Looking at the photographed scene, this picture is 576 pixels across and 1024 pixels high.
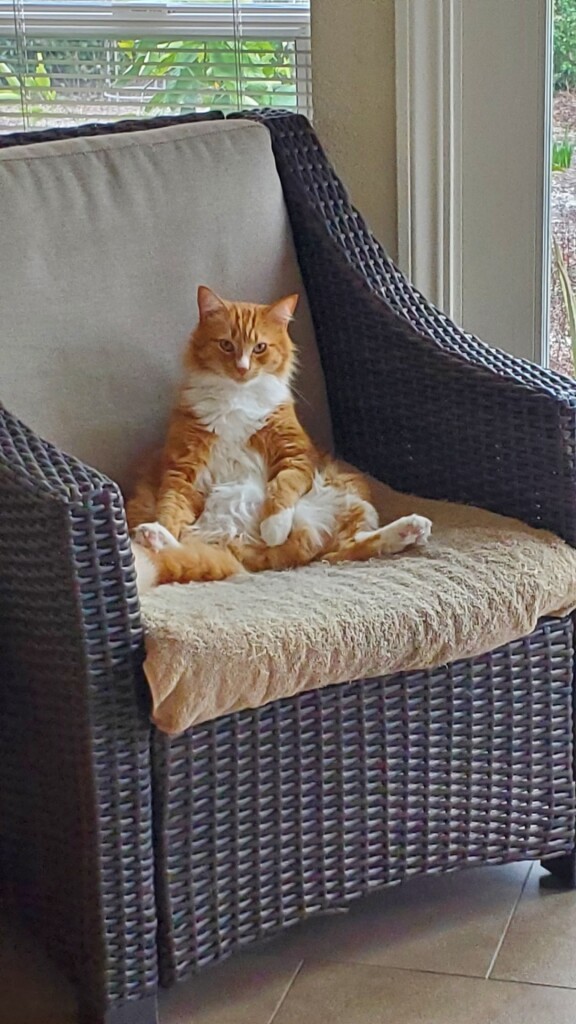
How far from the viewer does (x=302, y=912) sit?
70.7 inches

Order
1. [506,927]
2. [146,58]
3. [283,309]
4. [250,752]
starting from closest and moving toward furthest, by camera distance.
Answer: [250,752] → [506,927] → [283,309] → [146,58]

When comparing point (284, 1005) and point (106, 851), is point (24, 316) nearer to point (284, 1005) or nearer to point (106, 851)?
point (106, 851)

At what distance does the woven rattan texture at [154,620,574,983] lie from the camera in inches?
66.5

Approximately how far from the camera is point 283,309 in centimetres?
205

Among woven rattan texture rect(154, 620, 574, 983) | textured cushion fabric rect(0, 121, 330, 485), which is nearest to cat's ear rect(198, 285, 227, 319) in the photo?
textured cushion fabric rect(0, 121, 330, 485)

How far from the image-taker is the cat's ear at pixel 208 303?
1993 millimetres

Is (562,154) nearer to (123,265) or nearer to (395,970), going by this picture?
(123,265)

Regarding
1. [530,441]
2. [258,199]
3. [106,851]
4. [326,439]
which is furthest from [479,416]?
[106,851]

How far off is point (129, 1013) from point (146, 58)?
65.6 inches

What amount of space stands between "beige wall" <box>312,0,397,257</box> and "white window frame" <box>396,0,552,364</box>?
0.03m

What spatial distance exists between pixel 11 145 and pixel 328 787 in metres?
1.06

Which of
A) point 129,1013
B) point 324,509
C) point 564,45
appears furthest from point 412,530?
point 564,45

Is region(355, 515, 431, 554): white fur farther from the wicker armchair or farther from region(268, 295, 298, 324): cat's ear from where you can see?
region(268, 295, 298, 324): cat's ear

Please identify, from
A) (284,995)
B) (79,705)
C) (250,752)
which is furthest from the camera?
(284,995)
